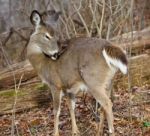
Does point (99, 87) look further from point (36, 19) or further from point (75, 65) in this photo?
point (36, 19)

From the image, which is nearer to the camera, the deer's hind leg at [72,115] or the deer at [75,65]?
the deer at [75,65]

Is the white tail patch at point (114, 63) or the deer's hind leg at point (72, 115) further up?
the white tail patch at point (114, 63)

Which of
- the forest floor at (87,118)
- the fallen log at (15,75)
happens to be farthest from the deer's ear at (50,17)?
the fallen log at (15,75)

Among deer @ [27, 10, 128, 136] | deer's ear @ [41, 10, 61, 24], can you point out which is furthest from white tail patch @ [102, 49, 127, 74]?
deer's ear @ [41, 10, 61, 24]

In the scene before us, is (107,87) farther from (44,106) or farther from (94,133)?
(44,106)

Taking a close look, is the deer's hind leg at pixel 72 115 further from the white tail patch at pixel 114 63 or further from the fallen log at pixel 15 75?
the fallen log at pixel 15 75

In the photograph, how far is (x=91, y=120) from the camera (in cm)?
841

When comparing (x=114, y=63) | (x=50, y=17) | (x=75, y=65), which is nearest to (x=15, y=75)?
(x=50, y=17)

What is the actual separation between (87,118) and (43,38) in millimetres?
1460

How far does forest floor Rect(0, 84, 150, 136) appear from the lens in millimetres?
7910

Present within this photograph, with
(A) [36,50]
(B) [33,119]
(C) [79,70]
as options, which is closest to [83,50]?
(C) [79,70]

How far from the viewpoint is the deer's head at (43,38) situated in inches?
312

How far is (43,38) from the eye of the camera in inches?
317

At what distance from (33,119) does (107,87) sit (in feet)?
6.45
